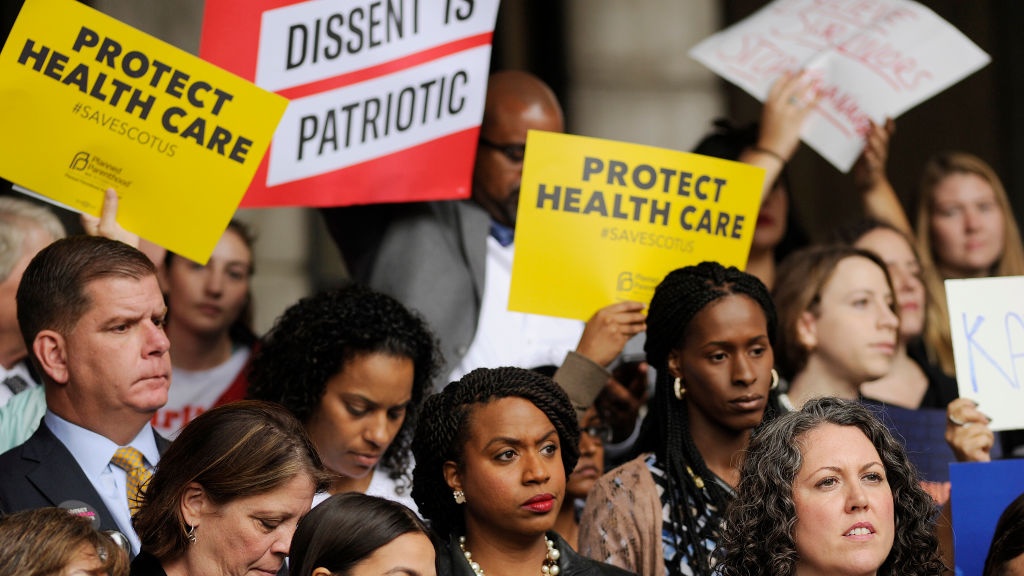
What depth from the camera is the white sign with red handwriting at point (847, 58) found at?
5.56 meters

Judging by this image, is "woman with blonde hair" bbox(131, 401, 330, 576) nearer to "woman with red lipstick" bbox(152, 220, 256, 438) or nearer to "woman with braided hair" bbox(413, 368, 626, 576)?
"woman with braided hair" bbox(413, 368, 626, 576)

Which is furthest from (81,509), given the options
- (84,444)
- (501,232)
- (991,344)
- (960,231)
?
(960,231)

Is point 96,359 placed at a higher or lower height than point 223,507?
higher

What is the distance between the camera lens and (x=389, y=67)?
492 cm

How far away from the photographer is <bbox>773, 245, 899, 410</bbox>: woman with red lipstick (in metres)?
5.25

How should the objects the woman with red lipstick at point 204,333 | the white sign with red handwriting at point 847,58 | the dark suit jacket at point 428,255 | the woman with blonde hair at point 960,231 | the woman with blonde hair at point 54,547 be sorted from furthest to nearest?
1. the woman with blonde hair at point 960,231
2. the white sign with red handwriting at point 847,58
3. the woman with red lipstick at point 204,333
4. the dark suit jacket at point 428,255
5. the woman with blonde hair at point 54,547

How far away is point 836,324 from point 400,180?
1597 mm

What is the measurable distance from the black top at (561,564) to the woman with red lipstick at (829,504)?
315mm

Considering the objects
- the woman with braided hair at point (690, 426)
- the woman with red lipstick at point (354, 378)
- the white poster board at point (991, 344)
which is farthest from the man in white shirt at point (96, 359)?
the white poster board at point (991, 344)

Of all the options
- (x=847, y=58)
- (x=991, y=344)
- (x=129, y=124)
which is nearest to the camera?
(x=129, y=124)

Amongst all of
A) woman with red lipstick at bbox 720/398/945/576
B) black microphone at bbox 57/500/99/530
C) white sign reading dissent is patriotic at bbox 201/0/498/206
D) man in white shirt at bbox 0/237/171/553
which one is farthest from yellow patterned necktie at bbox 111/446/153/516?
woman with red lipstick at bbox 720/398/945/576

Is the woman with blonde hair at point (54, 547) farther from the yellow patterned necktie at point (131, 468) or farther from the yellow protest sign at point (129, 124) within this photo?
the yellow protest sign at point (129, 124)

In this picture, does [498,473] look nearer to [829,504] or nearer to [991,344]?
[829,504]

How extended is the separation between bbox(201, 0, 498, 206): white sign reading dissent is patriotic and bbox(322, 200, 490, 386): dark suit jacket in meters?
0.34
